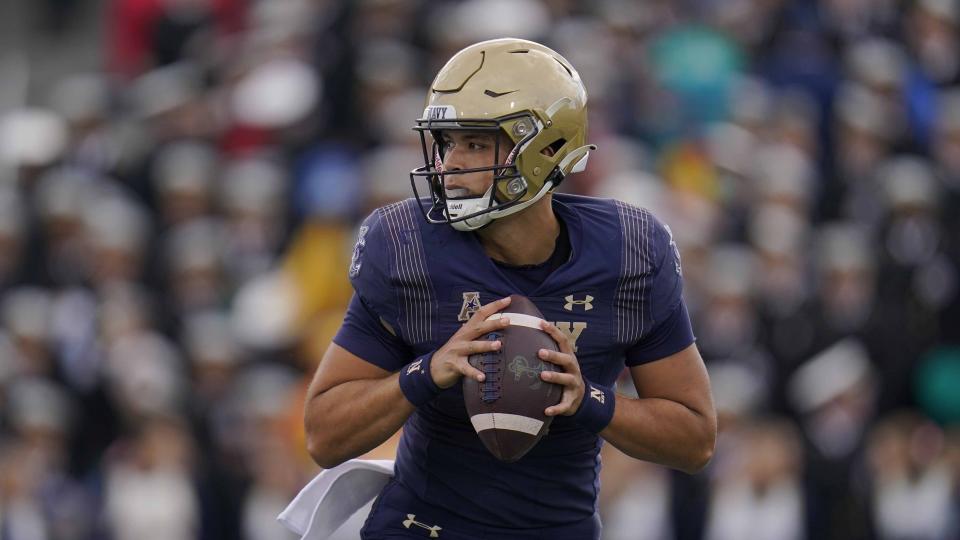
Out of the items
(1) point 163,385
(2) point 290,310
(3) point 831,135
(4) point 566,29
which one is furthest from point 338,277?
(3) point 831,135

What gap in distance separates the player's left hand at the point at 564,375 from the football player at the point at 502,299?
0.26ft

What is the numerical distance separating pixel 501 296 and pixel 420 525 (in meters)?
0.58

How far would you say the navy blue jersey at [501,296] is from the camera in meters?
4.14

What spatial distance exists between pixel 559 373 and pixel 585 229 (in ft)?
1.62

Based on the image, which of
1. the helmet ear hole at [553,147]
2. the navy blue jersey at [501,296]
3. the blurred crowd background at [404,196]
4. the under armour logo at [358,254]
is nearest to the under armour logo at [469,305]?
the navy blue jersey at [501,296]

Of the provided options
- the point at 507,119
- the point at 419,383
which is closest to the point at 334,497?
the point at 419,383

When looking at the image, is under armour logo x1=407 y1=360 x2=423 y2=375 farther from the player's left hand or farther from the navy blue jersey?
the player's left hand

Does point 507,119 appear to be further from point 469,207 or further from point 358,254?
point 358,254

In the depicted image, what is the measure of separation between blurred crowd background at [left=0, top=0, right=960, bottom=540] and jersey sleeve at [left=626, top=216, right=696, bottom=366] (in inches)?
107

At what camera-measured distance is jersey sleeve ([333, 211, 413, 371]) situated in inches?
164

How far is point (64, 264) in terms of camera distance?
30.4 ft

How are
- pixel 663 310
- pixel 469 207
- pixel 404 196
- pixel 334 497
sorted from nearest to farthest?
pixel 469 207 < pixel 663 310 < pixel 334 497 < pixel 404 196

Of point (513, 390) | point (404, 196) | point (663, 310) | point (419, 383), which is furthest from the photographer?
point (404, 196)

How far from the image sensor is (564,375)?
3.89 metres
